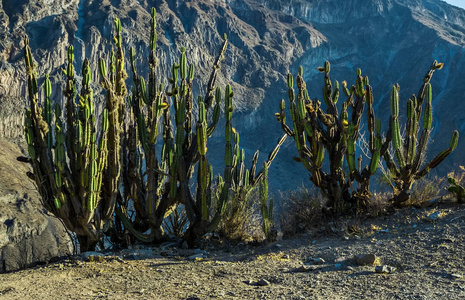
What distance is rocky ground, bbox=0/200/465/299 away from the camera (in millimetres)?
4488

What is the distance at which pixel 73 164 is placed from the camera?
23.0 feet

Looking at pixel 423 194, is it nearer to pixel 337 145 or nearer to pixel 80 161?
pixel 337 145

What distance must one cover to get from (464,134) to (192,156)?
58.9m

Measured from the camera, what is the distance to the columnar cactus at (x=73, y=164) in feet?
22.1

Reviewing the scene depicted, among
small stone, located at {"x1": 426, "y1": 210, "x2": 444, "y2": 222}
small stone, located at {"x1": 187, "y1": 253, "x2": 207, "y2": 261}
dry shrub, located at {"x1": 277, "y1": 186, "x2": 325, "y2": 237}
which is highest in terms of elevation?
small stone, located at {"x1": 426, "y1": 210, "x2": 444, "y2": 222}

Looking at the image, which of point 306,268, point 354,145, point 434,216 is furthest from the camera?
point 354,145

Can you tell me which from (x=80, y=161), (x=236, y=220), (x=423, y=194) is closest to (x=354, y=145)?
(x=423, y=194)

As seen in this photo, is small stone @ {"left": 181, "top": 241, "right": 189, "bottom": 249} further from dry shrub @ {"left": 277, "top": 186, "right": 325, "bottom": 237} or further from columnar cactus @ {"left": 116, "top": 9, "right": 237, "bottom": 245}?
dry shrub @ {"left": 277, "top": 186, "right": 325, "bottom": 237}

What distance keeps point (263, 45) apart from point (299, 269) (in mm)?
83489

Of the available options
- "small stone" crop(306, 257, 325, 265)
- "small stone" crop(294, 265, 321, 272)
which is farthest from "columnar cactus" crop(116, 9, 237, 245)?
"small stone" crop(294, 265, 321, 272)

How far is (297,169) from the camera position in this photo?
216ft

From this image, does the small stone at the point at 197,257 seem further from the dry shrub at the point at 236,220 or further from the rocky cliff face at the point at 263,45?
the rocky cliff face at the point at 263,45

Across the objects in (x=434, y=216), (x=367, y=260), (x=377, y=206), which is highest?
(x=434, y=216)

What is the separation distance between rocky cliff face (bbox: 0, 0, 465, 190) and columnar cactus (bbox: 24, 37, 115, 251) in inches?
2045
